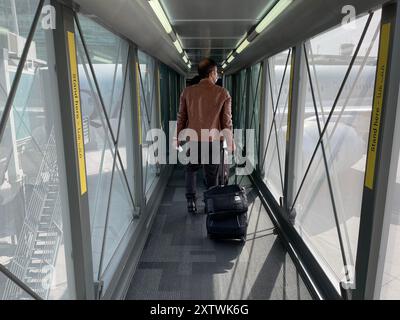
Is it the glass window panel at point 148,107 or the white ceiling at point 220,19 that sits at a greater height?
the white ceiling at point 220,19

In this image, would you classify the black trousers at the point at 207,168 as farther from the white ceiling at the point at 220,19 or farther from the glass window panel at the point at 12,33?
the glass window panel at the point at 12,33

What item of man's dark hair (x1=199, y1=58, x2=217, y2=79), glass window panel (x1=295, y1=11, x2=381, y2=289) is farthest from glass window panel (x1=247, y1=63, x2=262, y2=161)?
glass window panel (x1=295, y1=11, x2=381, y2=289)

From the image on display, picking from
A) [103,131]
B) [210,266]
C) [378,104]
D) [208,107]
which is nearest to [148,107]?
[208,107]

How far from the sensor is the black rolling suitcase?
3.21 m

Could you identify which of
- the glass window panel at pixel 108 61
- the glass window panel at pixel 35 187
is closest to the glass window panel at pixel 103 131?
the glass window panel at pixel 108 61

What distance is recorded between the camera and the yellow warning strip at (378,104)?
59.8 inches

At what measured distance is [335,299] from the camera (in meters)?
2.13

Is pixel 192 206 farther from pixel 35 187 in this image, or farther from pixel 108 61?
pixel 35 187

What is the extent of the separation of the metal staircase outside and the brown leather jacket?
2140 millimetres

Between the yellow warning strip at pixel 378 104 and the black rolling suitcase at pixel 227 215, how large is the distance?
1636 mm

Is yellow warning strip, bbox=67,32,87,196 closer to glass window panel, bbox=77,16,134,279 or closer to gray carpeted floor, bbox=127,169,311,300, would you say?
glass window panel, bbox=77,16,134,279

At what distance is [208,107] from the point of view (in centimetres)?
355

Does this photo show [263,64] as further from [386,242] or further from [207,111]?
[386,242]

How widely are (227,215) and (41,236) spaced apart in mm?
2021
